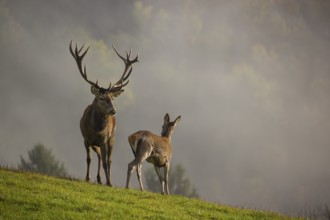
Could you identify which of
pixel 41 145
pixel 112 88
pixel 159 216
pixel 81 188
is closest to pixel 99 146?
pixel 112 88

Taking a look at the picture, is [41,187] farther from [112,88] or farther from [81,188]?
[112,88]

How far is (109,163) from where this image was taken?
18641 mm

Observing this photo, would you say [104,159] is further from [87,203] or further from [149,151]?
[87,203]

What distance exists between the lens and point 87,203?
13.1 metres

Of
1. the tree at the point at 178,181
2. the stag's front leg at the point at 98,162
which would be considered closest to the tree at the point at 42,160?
Result: the tree at the point at 178,181

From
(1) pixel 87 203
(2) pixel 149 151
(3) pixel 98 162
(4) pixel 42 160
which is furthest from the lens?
(4) pixel 42 160

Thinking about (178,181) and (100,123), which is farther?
(178,181)

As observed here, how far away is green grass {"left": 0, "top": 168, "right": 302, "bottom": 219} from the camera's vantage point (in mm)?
11898

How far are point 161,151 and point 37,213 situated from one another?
7.43m

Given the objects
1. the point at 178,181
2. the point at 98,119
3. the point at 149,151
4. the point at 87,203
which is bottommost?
the point at 87,203

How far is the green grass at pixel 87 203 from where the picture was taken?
11898 millimetres

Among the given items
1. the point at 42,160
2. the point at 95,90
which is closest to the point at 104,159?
the point at 95,90

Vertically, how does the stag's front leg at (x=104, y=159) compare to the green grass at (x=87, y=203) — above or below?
above

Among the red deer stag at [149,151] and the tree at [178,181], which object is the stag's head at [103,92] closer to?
the red deer stag at [149,151]
